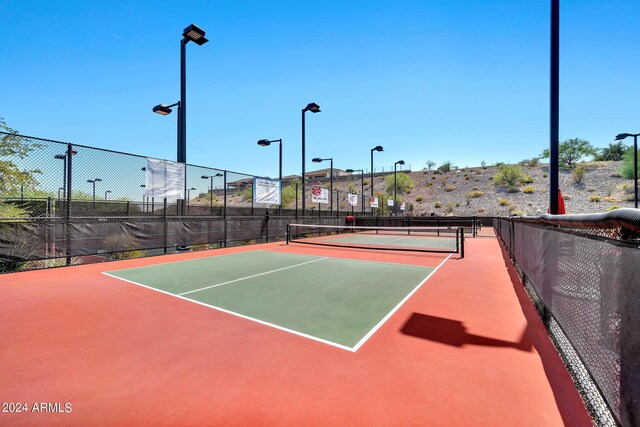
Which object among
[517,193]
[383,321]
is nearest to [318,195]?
[383,321]

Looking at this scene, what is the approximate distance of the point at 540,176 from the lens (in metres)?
71.2

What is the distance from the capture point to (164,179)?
11258 millimetres

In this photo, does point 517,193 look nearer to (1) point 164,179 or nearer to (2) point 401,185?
(2) point 401,185

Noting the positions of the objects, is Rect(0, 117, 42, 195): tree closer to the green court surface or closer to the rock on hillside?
the green court surface

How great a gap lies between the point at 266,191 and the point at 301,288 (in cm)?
1080

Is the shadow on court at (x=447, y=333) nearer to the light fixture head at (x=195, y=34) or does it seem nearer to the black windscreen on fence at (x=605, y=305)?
the black windscreen on fence at (x=605, y=305)

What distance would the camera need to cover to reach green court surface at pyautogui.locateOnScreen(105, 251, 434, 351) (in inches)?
168

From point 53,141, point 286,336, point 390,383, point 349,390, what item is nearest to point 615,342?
point 390,383

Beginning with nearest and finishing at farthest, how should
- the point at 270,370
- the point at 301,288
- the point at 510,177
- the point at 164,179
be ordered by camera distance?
the point at 270,370 < the point at 301,288 < the point at 164,179 < the point at 510,177

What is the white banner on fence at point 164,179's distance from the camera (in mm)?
10820

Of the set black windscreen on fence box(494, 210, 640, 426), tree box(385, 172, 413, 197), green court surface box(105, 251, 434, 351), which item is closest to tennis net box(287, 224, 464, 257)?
green court surface box(105, 251, 434, 351)

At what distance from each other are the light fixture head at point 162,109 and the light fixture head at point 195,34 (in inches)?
109

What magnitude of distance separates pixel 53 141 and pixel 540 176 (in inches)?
3440

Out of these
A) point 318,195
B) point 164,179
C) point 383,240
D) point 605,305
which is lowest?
point 383,240
